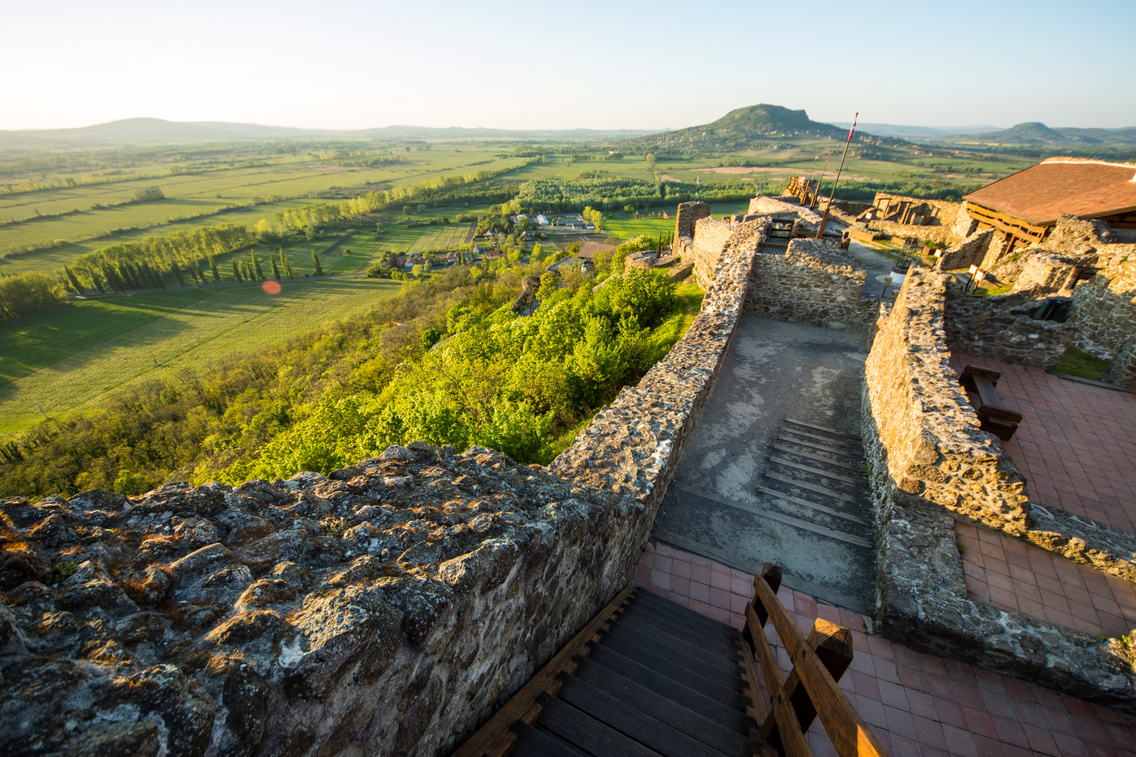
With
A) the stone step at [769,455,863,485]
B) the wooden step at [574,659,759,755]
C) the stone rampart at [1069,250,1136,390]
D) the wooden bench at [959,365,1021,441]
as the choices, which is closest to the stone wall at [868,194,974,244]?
the stone rampart at [1069,250,1136,390]

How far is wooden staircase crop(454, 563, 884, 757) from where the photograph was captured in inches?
101

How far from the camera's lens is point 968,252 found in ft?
59.8

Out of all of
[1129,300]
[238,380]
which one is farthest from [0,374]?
[1129,300]

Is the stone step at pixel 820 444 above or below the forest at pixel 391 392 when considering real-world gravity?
above

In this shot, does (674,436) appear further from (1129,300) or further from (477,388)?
Result: (1129,300)

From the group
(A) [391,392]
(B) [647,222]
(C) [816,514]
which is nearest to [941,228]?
(C) [816,514]

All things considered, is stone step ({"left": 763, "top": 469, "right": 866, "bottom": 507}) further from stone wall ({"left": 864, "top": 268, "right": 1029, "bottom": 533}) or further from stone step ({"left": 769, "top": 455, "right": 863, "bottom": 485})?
stone wall ({"left": 864, "top": 268, "right": 1029, "bottom": 533})

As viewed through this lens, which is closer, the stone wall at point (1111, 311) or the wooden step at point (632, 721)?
the wooden step at point (632, 721)

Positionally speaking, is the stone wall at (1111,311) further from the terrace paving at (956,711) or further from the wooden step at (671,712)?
the wooden step at (671,712)

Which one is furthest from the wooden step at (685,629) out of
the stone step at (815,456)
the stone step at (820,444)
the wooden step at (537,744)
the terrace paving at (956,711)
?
the stone step at (820,444)

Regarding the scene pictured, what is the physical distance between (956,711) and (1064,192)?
21.7m

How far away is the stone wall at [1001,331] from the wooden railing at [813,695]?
9.99 m

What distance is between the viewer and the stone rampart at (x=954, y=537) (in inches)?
169

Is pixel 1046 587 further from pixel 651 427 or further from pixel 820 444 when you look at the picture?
pixel 651 427
